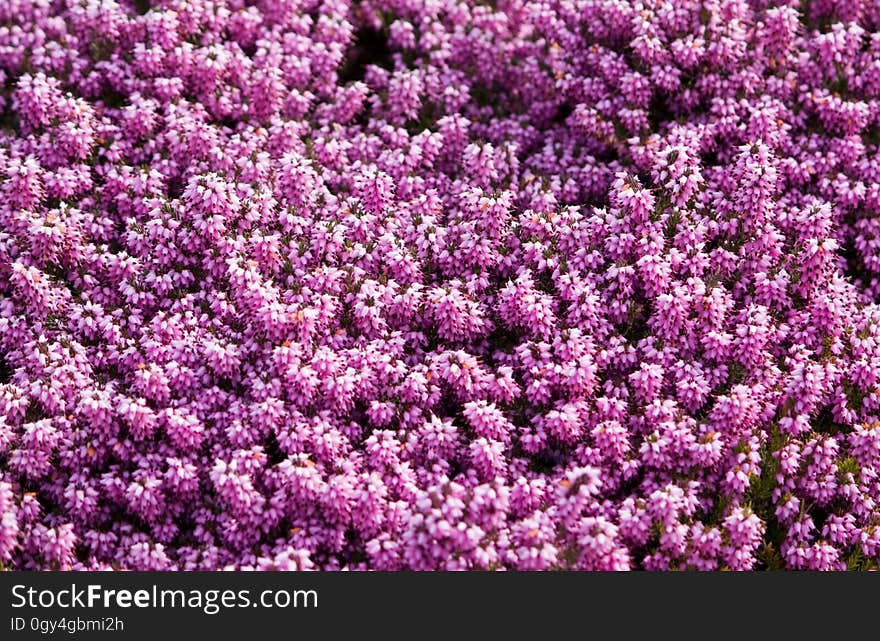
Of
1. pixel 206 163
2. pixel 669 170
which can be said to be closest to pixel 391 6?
pixel 206 163

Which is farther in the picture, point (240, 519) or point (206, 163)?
point (206, 163)

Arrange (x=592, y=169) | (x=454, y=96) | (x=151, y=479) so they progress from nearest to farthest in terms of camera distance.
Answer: (x=151, y=479)
(x=592, y=169)
(x=454, y=96)

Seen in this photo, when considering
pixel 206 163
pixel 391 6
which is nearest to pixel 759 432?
pixel 206 163

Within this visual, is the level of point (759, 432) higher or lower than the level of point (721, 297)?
lower

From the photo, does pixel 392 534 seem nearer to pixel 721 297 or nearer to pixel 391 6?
pixel 721 297

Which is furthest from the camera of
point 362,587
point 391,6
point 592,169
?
point 391,6

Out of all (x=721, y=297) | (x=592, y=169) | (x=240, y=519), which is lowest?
(x=240, y=519)
